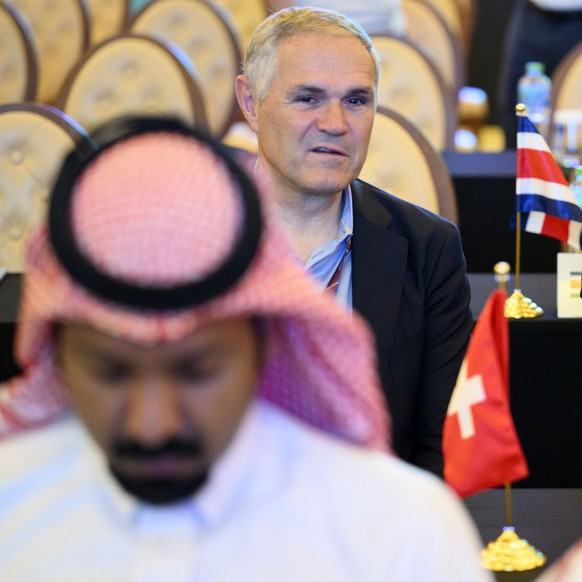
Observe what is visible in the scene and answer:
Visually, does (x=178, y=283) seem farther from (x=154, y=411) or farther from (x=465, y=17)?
(x=465, y=17)

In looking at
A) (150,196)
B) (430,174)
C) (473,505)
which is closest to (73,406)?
(150,196)

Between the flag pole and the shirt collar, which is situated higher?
the shirt collar

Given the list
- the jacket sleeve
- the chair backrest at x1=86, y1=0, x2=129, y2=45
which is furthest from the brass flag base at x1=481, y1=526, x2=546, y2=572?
the chair backrest at x1=86, y1=0, x2=129, y2=45

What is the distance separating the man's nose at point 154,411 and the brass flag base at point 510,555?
101 cm

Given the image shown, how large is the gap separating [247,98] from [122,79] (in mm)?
2250

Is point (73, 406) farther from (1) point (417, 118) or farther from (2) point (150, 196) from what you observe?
(1) point (417, 118)

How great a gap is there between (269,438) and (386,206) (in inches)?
57.3

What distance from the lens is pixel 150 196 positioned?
0.99 m

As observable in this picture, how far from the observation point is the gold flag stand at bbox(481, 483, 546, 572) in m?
1.87

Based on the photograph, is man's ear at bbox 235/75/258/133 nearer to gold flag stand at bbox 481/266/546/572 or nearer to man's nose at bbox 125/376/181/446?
gold flag stand at bbox 481/266/546/572

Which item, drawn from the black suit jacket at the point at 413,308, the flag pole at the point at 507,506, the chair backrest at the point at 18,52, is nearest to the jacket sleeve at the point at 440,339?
the black suit jacket at the point at 413,308

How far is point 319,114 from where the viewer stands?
2.49 m

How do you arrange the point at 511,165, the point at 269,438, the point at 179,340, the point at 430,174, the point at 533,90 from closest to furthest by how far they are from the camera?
the point at 179,340 → the point at 269,438 → the point at 430,174 → the point at 511,165 → the point at 533,90

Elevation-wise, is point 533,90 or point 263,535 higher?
point 263,535
